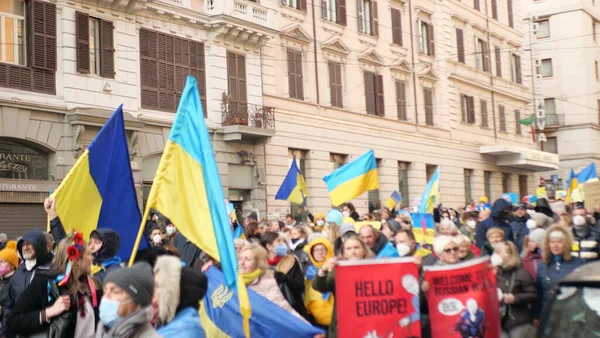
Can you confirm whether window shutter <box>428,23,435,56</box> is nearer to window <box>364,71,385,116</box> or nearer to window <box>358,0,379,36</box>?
window <box>358,0,379,36</box>

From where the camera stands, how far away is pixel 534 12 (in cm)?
5550

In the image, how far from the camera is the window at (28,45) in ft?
63.1

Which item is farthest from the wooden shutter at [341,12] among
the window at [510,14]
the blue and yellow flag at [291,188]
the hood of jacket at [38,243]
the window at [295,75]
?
the hood of jacket at [38,243]

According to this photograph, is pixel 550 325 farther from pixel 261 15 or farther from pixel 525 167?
pixel 525 167

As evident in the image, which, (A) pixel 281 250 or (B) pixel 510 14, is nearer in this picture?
(A) pixel 281 250

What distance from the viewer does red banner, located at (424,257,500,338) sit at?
686cm

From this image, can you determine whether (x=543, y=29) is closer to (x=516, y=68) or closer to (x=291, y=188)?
(x=516, y=68)

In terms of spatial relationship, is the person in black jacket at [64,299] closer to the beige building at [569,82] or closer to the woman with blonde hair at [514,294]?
the woman with blonde hair at [514,294]

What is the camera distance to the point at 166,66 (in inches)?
923

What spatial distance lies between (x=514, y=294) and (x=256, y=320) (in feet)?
7.71

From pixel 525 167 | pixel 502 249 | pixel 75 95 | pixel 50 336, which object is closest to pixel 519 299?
pixel 502 249

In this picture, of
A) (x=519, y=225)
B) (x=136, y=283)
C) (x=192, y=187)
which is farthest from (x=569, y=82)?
(x=136, y=283)

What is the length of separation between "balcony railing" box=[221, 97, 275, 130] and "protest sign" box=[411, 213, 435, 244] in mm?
9607

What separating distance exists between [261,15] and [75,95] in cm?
761
